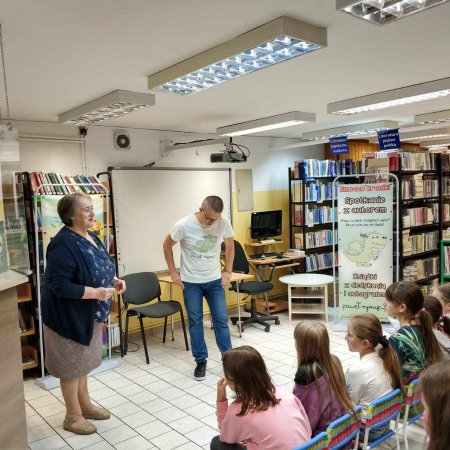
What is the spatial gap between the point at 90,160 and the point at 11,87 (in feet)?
6.06

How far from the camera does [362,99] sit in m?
4.03

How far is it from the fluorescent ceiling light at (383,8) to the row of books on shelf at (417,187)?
13.2 feet

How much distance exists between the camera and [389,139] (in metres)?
5.81

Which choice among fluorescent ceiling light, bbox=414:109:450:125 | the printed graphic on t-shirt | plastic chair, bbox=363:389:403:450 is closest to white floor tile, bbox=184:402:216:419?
the printed graphic on t-shirt

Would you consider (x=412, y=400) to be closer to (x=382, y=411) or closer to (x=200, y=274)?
Answer: (x=382, y=411)

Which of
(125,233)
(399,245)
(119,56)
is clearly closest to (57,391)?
(125,233)

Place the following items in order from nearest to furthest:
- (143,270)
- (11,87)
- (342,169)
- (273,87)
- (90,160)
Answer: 1. (11,87)
2. (273,87)
3. (90,160)
4. (143,270)
5. (342,169)

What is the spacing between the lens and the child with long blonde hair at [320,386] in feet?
6.77

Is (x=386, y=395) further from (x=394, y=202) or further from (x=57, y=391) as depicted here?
(x=394, y=202)

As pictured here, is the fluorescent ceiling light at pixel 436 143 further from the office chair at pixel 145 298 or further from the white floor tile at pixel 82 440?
the white floor tile at pixel 82 440

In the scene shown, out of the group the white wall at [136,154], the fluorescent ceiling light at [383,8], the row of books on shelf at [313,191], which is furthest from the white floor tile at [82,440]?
the row of books on shelf at [313,191]

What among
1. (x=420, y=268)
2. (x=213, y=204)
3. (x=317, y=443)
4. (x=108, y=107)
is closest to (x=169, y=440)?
(x=317, y=443)

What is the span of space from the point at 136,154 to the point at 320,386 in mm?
4089

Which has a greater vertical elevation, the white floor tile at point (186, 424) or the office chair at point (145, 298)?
the office chair at point (145, 298)
